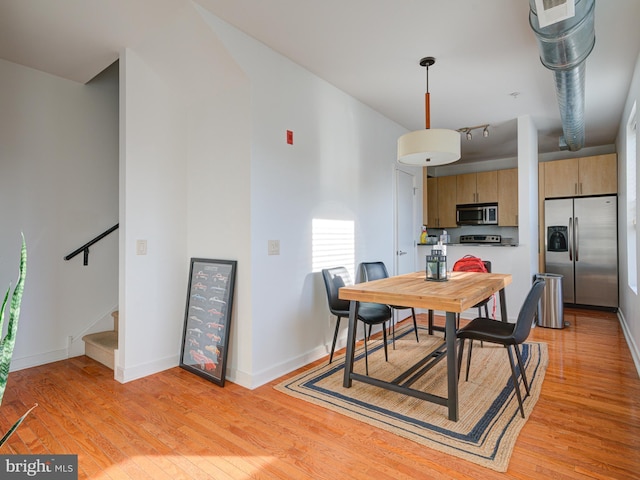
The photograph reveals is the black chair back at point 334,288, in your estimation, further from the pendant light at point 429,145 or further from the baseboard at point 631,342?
the baseboard at point 631,342

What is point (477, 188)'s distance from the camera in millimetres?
6699

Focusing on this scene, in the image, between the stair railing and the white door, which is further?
the white door

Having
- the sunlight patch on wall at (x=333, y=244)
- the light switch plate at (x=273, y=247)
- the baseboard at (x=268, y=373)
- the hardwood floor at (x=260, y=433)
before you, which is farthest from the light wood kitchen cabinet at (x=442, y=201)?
the light switch plate at (x=273, y=247)

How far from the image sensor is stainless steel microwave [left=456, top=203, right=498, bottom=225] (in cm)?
654

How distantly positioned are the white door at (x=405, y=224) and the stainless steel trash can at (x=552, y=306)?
1.63 metres

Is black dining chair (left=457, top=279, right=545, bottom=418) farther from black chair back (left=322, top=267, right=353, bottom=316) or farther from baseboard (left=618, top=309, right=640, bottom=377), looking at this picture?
baseboard (left=618, top=309, right=640, bottom=377)

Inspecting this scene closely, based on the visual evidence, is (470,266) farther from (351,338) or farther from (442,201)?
(442,201)

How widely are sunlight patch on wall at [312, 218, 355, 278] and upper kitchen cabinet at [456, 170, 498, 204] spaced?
3791mm

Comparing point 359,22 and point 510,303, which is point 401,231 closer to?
point 510,303

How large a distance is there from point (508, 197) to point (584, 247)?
4.74 ft

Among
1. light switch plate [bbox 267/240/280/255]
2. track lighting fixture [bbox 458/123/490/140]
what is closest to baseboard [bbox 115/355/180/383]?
light switch plate [bbox 267/240/280/255]

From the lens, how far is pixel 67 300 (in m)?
3.43

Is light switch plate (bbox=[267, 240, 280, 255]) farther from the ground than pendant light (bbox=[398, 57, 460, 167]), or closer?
closer

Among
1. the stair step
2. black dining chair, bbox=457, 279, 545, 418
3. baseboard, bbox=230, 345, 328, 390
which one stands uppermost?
black dining chair, bbox=457, 279, 545, 418
